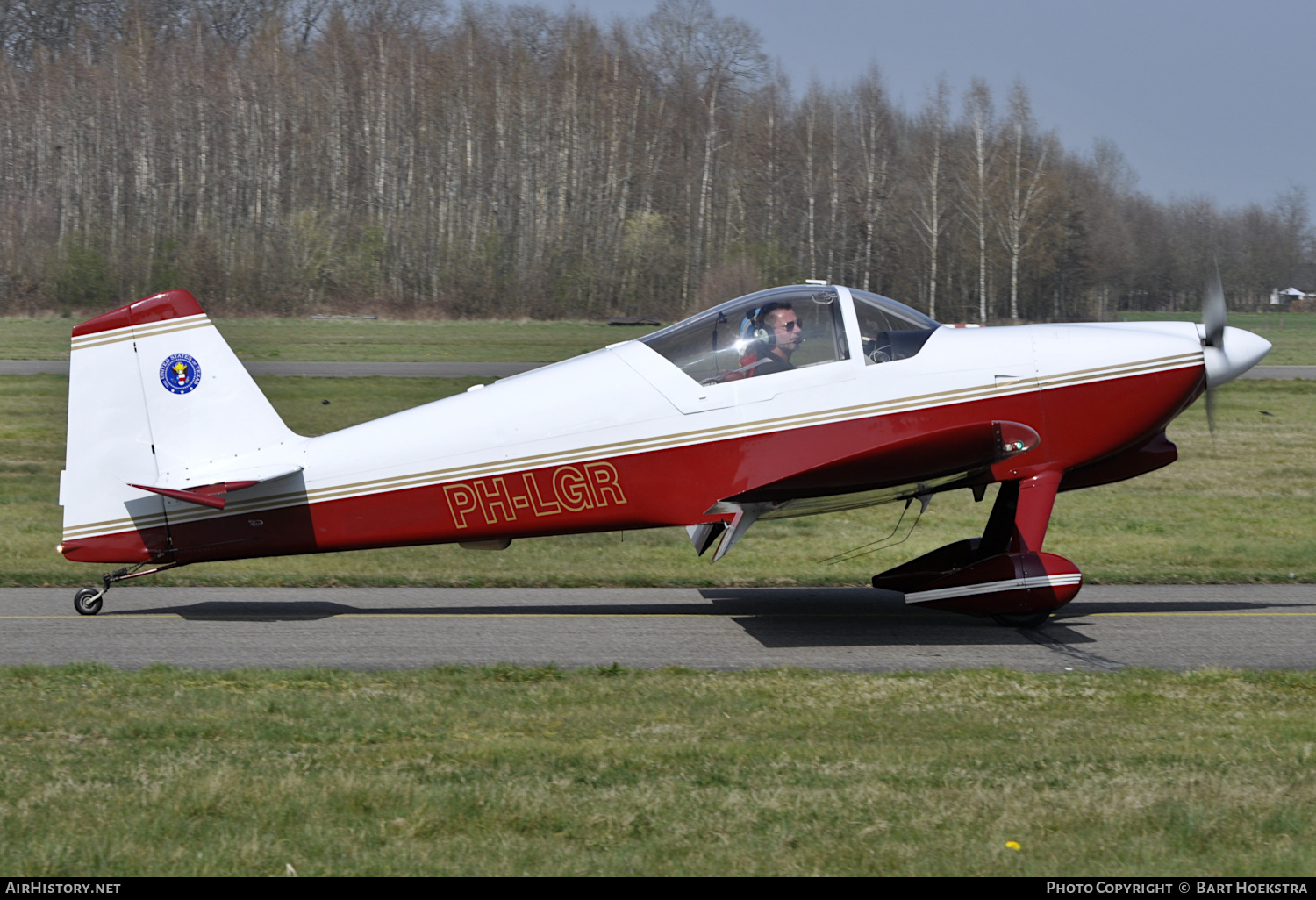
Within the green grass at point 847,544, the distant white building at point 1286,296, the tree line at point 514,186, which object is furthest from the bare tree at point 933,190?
the distant white building at point 1286,296

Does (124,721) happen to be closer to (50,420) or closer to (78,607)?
(78,607)

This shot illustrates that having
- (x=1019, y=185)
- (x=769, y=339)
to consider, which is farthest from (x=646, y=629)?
(x=1019, y=185)

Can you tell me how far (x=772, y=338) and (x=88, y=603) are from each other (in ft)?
18.8

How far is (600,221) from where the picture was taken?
5769 cm

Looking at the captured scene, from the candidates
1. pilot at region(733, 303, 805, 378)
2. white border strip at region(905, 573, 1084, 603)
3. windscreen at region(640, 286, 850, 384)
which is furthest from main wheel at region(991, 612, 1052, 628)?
pilot at region(733, 303, 805, 378)

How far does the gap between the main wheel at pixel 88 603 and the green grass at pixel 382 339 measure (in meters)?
23.0

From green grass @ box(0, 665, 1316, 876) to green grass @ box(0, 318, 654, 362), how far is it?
25.4m

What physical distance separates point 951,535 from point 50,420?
16026 mm

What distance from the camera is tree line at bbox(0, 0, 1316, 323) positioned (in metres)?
51.3

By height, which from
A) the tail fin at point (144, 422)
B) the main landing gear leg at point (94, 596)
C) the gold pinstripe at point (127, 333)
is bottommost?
the main landing gear leg at point (94, 596)

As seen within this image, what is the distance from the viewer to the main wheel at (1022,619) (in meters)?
8.91

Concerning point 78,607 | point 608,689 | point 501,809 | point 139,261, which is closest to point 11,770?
point 501,809

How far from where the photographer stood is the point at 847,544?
1286 centimetres

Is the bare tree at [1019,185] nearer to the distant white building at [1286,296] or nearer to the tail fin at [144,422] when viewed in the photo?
the tail fin at [144,422]
